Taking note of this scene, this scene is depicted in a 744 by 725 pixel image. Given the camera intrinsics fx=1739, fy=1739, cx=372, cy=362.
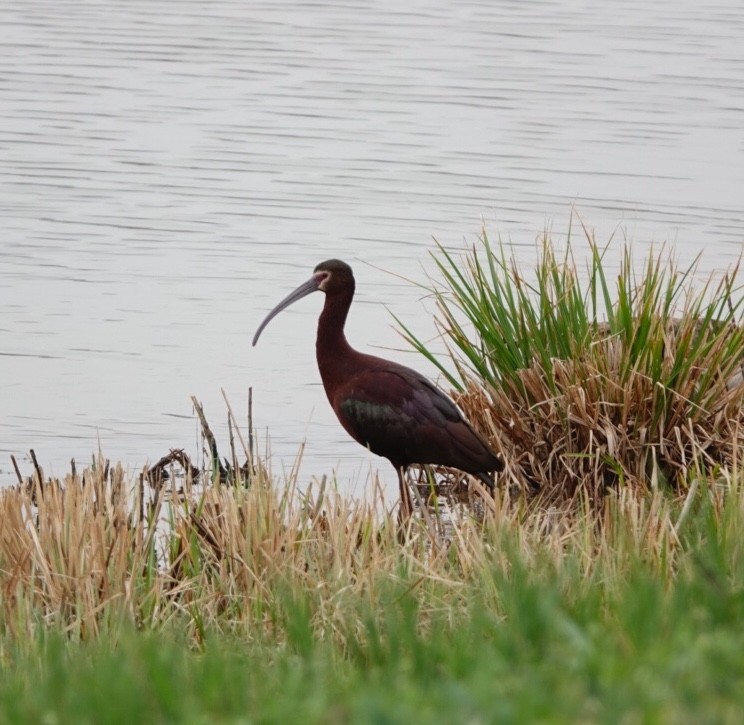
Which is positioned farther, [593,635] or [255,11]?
[255,11]

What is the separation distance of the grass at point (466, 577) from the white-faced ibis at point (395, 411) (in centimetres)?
31

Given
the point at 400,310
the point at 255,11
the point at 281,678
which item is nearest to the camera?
the point at 281,678

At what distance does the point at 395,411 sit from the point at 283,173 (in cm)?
926

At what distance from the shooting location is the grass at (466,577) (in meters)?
3.21

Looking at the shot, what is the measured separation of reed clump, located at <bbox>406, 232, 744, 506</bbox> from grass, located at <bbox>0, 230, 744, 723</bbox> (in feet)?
0.04

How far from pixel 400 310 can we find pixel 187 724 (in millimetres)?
8503

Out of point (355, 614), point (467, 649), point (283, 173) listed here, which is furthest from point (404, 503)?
point (283, 173)

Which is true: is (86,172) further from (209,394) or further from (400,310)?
(209,394)

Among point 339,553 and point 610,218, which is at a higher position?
point 610,218

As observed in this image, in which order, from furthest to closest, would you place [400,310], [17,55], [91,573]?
[17,55], [400,310], [91,573]

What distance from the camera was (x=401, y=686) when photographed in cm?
325

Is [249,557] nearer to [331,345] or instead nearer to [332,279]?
[331,345]

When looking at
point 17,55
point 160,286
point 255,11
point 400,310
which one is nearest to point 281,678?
point 400,310

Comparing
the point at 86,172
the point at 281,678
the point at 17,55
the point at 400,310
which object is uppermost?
the point at 17,55
